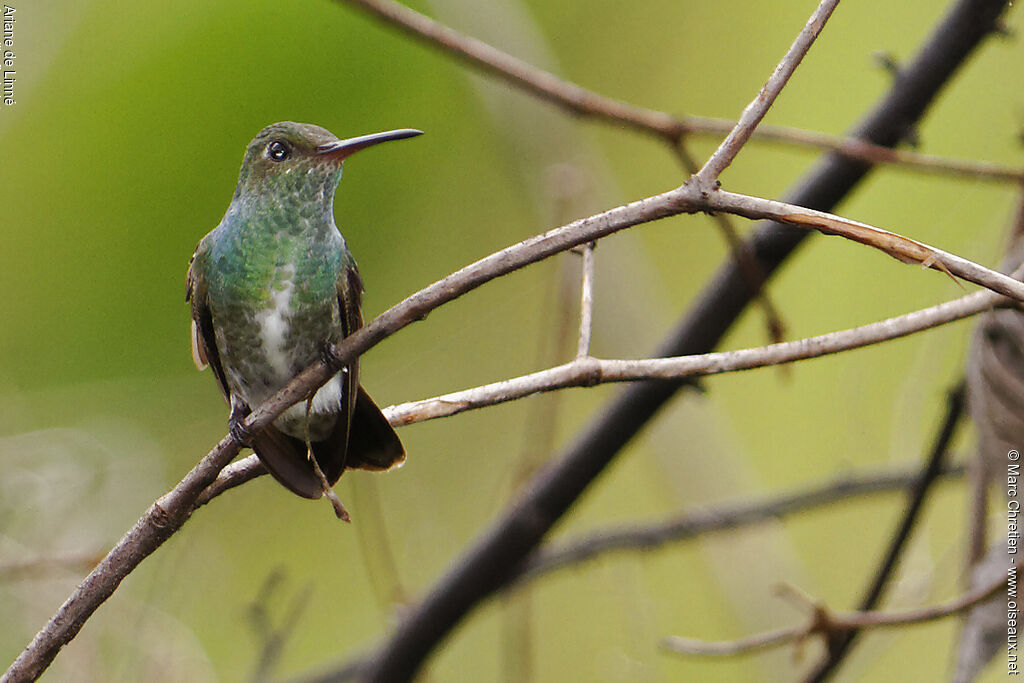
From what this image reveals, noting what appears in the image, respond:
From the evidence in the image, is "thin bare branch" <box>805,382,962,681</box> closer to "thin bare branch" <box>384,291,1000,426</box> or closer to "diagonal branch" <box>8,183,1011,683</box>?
"thin bare branch" <box>384,291,1000,426</box>

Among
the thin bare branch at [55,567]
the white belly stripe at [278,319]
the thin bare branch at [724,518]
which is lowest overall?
the thin bare branch at [724,518]

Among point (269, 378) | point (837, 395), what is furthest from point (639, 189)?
point (269, 378)

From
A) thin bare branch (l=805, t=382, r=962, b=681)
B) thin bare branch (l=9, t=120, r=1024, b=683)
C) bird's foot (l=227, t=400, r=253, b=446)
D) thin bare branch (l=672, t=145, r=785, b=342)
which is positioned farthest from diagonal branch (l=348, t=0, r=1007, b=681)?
thin bare branch (l=9, t=120, r=1024, b=683)

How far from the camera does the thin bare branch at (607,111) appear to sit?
1.29 metres

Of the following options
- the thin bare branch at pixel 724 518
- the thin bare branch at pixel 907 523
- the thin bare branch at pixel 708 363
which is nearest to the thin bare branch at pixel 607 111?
the thin bare branch at pixel 907 523

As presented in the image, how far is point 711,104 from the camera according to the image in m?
3.02

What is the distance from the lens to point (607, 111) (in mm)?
1412

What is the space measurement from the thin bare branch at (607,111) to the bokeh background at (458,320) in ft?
0.84

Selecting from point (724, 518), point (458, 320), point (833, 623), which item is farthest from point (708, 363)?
point (458, 320)

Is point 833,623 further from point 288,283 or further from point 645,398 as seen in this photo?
point 288,283

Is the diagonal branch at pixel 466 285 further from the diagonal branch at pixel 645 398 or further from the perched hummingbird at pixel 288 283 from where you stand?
the diagonal branch at pixel 645 398

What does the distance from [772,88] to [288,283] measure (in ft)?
2.40

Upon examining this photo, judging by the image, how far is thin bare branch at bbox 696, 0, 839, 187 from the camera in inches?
30.8

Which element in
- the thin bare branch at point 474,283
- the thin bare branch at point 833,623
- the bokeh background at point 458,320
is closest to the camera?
the thin bare branch at point 474,283
